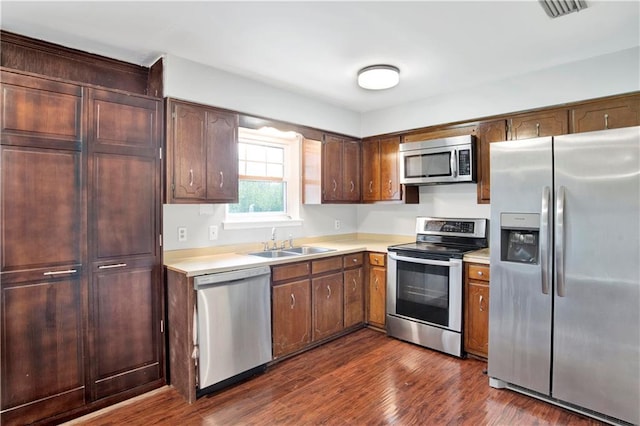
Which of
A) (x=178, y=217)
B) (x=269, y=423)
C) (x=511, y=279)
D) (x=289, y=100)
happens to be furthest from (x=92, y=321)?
(x=511, y=279)

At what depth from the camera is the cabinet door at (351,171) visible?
4.25m

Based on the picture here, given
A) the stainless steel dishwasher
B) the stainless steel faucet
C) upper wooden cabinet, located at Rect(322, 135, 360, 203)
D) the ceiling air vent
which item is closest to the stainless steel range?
upper wooden cabinet, located at Rect(322, 135, 360, 203)

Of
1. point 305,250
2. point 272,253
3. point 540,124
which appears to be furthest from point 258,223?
point 540,124

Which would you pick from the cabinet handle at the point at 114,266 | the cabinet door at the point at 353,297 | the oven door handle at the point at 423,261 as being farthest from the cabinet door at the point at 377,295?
the cabinet handle at the point at 114,266

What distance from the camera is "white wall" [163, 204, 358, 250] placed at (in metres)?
3.02

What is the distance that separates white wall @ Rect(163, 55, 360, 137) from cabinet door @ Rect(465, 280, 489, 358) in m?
2.22

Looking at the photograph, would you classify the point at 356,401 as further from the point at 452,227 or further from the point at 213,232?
the point at 452,227

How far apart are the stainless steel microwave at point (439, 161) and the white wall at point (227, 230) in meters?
1.03

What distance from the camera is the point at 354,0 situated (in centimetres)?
201

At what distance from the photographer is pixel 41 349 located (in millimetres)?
2199

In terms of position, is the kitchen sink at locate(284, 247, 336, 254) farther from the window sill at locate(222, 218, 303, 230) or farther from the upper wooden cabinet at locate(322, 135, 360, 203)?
the upper wooden cabinet at locate(322, 135, 360, 203)

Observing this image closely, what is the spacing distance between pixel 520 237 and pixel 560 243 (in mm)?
289

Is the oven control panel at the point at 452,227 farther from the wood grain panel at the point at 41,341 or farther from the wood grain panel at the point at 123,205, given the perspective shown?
the wood grain panel at the point at 41,341

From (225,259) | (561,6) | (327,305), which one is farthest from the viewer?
(327,305)
